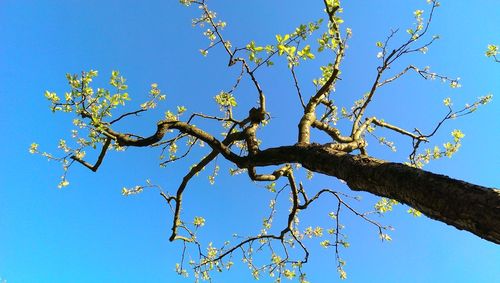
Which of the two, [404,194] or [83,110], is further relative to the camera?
[83,110]

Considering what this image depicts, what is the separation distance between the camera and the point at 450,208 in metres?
2.95

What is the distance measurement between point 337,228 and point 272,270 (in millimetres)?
2377

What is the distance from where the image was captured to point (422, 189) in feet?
10.8

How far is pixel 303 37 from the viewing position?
6.92 m

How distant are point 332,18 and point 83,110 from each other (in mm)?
5102

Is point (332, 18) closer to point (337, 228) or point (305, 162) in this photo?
point (305, 162)

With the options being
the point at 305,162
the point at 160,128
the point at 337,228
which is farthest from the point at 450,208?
the point at 337,228

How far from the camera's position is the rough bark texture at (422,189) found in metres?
2.67

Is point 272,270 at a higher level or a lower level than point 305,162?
higher

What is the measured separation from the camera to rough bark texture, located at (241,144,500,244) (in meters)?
2.67

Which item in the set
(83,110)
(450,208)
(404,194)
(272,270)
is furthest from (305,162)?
(272,270)

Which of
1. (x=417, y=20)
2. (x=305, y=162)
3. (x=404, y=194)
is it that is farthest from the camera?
(x=417, y=20)

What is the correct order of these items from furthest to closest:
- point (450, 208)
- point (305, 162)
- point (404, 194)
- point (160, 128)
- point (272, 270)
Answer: point (272, 270)
point (160, 128)
point (305, 162)
point (404, 194)
point (450, 208)

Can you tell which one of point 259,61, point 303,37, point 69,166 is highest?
point 259,61
